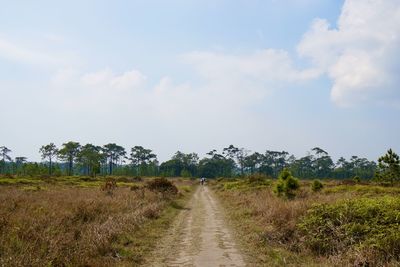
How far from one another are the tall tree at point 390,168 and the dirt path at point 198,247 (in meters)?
32.5

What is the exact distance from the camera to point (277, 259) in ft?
39.1

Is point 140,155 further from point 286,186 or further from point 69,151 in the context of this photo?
point 286,186

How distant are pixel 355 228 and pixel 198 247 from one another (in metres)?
5.25

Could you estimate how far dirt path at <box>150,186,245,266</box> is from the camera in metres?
11.8

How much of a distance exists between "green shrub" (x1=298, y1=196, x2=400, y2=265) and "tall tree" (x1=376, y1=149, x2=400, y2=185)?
117 ft

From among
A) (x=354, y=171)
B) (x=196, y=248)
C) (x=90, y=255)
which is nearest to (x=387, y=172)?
(x=196, y=248)

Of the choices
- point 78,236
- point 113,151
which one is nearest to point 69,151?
point 113,151

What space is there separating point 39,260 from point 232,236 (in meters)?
9.11

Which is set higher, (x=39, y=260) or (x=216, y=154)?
(x=216, y=154)

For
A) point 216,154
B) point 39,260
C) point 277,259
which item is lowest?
point 277,259

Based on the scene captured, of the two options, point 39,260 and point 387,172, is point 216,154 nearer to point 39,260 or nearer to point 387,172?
point 387,172

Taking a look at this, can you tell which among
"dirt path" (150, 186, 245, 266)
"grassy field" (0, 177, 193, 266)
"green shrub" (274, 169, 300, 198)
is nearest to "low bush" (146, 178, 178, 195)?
"green shrub" (274, 169, 300, 198)

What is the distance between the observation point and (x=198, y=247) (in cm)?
1400

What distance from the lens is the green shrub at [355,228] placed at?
10.5 meters
